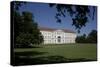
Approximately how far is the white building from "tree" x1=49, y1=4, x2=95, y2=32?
149mm

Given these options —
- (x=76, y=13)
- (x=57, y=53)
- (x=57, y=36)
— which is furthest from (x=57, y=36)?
(x=76, y=13)

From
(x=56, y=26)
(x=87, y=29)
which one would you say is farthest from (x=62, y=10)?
(x=87, y=29)

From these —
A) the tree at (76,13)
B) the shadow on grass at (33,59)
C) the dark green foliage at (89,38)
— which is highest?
the tree at (76,13)

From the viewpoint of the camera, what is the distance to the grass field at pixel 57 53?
3.05 metres

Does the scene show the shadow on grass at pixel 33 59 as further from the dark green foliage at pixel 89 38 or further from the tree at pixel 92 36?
the tree at pixel 92 36

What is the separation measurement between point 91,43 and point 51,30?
2.30ft

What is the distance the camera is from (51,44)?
321 cm

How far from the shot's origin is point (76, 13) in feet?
11.1

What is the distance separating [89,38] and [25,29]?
104 centimetres

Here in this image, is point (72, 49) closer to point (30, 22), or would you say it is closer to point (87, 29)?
point (87, 29)

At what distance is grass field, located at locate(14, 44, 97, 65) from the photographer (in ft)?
10.0

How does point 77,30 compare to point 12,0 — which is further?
point 77,30

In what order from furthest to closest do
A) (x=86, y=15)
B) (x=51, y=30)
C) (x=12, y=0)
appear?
(x=86, y=15)
(x=51, y=30)
(x=12, y=0)

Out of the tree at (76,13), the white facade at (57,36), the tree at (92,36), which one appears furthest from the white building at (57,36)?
the tree at (92,36)
